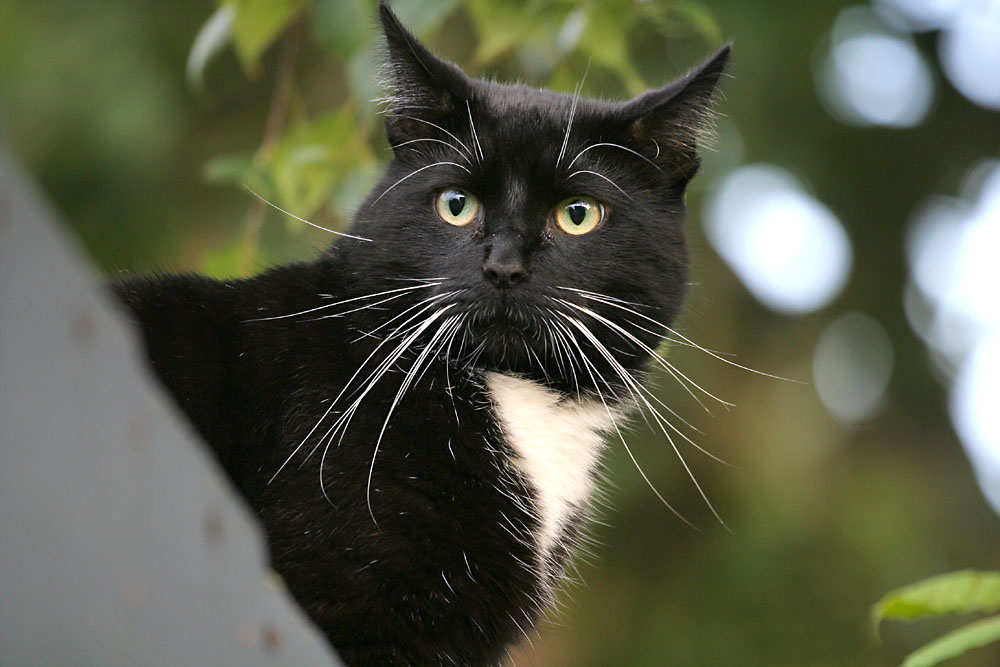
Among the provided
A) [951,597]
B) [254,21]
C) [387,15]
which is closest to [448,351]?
[387,15]

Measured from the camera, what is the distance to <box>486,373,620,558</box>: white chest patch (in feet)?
7.67

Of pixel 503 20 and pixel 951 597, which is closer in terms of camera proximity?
pixel 951 597

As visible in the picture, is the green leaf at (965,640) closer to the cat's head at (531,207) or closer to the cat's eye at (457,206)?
the cat's head at (531,207)

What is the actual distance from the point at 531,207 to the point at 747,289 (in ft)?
12.9

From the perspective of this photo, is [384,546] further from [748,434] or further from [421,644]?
[748,434]

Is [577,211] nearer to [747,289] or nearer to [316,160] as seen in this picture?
[316,160]

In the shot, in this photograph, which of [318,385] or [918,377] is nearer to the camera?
[318,385]

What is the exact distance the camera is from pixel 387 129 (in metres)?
2.56

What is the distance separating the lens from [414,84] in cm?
244

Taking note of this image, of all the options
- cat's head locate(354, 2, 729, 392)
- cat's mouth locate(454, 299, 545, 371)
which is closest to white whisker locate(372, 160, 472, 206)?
cat's head locate(354, 2, 729, 392)

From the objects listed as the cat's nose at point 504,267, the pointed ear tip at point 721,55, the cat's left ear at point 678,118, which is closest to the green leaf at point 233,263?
the cat's nose at point 504,267

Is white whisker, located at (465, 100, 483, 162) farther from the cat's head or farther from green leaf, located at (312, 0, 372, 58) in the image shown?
green leaf, located at (312, 0, 372, 58)

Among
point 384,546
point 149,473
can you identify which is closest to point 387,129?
point 384,546

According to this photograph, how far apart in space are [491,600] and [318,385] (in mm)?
555
